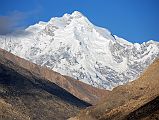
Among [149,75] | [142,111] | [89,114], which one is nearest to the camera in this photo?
[142,111]

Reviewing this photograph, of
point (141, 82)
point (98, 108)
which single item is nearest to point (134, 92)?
point (141, 82)

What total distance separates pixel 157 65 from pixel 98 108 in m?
16.7

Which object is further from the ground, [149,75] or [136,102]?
[149,75]

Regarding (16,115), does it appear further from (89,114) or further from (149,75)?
(149,75)

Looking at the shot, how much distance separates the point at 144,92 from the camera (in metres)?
118

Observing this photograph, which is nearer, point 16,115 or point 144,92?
point 144,92

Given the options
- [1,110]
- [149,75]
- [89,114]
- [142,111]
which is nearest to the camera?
[142,111]

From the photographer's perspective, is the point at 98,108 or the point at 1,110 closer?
the point at 98,108

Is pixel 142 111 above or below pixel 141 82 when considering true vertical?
below

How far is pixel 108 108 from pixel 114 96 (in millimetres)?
6087

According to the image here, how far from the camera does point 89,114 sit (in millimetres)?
136125

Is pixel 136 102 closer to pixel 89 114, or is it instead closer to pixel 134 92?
pixel 134 92

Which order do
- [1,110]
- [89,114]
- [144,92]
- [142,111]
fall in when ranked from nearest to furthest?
1. [142,111]
2. [144,92]
3. [89,114]
4. [1,110]

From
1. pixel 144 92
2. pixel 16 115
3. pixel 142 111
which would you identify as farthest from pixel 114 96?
pixel 16 115
